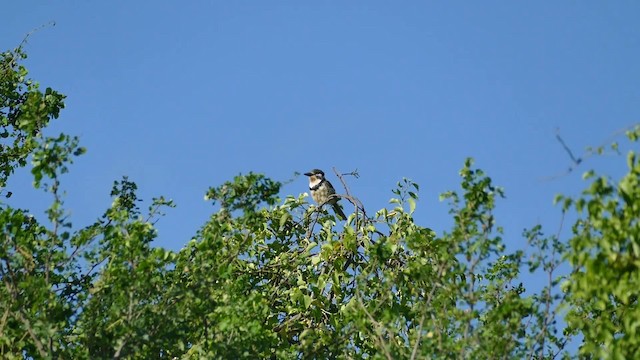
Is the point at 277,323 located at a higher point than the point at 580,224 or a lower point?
→ higher

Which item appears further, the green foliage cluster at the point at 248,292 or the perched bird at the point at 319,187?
the perched bird at the point at 319,187

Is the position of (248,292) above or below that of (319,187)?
below

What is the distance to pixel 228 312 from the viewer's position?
29.7 ft

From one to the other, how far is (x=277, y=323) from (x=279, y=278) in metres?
0.84

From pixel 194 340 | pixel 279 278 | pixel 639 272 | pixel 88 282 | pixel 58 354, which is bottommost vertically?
pixel 639 272

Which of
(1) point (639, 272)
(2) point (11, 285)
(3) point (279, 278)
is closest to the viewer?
(1) point (639, 272)

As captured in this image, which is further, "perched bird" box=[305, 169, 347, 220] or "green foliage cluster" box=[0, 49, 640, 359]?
"perched bird" box=[305, 169, 347, 220]

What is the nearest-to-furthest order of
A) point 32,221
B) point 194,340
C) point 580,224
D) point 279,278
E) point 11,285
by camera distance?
point 580,224, point 11,285, point 194,340, point 32,221, point 279,278

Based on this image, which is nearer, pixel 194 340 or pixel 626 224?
pixel 626 224

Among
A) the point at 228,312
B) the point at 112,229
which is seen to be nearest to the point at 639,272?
the point at 228,312

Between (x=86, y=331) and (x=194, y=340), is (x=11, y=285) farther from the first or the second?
(x=194, y=340)

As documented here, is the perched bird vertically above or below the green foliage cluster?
above

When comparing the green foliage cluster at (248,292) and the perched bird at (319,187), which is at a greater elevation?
the perched bird at (319,187)

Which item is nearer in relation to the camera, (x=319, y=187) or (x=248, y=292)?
(x=248, y=292)
